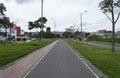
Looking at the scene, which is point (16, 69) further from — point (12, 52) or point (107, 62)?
point (12, 52)

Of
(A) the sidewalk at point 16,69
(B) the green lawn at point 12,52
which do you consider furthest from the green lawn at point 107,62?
(B) the green lawn at point 12,52

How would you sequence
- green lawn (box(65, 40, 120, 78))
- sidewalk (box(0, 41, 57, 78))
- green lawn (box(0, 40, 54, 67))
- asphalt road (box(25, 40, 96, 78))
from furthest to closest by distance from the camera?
green lawn (box(0, 40, 54, 67)) < green lawn (box(65, 40, 120, 78)) < sidewalk (box(0, 41, 57, 78)) < asphalt road (box(25, 40, 96, 78))

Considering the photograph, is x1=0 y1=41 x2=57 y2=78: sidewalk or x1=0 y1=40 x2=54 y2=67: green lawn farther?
x1=0 y1=40 x2=54 y2=67: green lawn

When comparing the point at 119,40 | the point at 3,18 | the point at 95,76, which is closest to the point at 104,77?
the point at 95,76

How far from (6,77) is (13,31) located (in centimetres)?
14064

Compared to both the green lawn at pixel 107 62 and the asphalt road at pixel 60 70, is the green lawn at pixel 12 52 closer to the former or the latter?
the asphalt road at pixel 60 70

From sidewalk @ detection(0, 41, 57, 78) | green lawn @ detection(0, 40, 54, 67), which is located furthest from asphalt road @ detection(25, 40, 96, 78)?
green lawn @ detection(0, 40, 54, 67)

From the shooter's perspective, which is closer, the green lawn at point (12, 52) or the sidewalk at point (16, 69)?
the sidewalk at point (16, 69)

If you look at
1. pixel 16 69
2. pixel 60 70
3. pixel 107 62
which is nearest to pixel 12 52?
pixel 107 62

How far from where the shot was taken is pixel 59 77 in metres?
13.3

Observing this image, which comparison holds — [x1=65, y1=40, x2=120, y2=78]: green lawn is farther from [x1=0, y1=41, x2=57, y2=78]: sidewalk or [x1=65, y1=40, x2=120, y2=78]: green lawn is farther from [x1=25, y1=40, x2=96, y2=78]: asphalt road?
[x1=0, y1=41, x2=57, y2=78]: sidewalk

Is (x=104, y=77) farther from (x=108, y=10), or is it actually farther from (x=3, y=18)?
(x=3, y=18)

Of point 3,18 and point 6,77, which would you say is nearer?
point 6,77

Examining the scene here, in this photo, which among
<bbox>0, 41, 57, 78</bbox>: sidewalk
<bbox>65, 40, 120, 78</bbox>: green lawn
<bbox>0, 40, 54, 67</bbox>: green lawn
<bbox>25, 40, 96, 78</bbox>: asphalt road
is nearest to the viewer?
<bbox>25, 40, 96, 78</bbox>: asphalt road
